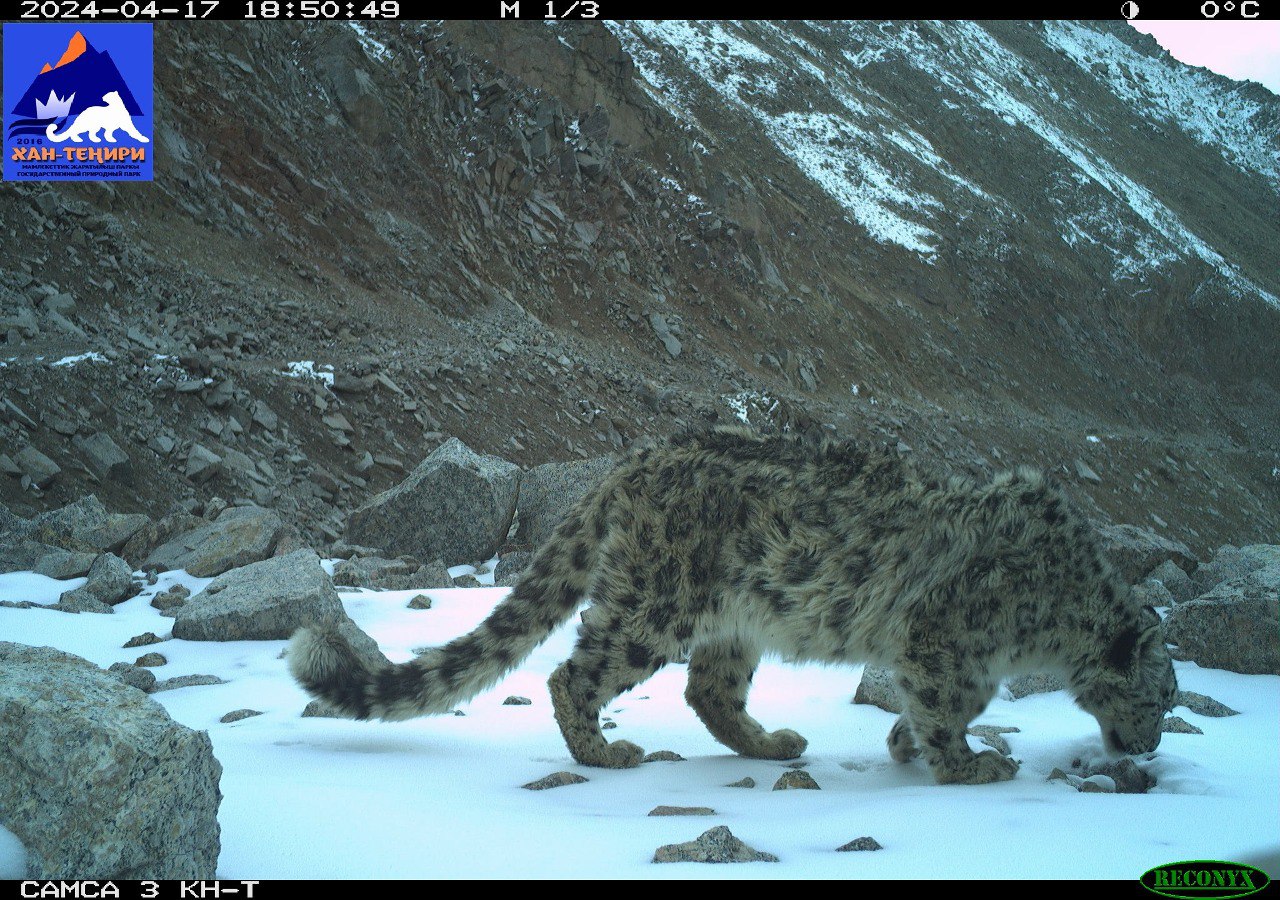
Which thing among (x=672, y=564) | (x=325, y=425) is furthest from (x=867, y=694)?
(x=325, y=425)

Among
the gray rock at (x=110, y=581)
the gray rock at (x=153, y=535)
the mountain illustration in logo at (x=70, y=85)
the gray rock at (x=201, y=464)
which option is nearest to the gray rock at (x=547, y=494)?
the gray rock at (x=153, y=535)

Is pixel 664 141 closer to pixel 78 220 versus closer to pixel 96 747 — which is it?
pixel 78 220

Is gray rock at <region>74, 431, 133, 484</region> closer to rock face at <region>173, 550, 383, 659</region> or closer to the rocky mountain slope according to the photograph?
the rocky mountain slope

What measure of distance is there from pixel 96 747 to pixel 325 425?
44.7 feet

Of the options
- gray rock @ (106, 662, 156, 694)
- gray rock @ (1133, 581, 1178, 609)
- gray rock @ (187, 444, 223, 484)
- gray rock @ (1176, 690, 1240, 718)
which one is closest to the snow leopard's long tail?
gray rock @ (106, 662, 156, 694)

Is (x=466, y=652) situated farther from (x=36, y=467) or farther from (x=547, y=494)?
(x=36, y=467)

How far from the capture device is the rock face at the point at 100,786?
8.38 ft

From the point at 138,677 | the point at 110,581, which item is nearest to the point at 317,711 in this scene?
the point at 138,677

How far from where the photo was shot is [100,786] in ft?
8.51

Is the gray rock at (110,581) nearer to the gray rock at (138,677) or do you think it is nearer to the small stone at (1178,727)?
the gray rock at (138,677)

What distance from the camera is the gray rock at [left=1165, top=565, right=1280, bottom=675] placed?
6062 mm

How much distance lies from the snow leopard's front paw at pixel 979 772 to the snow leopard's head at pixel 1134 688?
0.64 meters

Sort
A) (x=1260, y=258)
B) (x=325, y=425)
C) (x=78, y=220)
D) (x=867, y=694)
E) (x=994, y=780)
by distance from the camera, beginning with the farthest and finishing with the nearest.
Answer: (x=1260, y=258) < (x=78, y=220) < (x=325, y=425) < (x=867, y=694) < (x=994, y=780)

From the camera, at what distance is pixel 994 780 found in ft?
14.2
